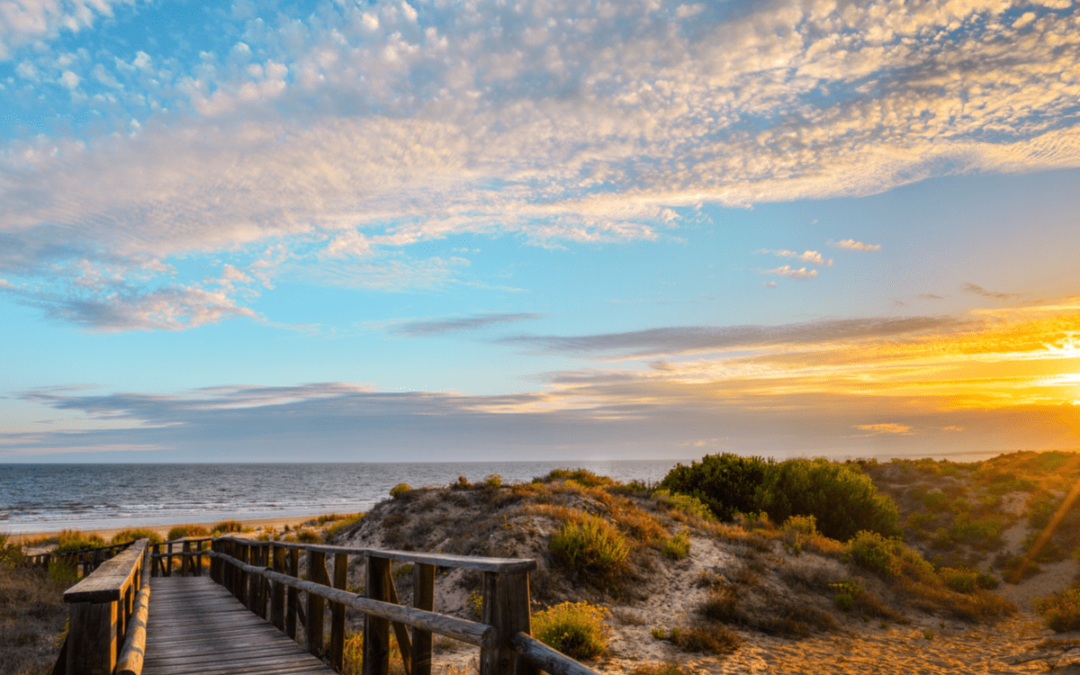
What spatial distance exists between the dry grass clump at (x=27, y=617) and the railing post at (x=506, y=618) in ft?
30.9

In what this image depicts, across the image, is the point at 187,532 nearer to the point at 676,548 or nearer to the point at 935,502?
the point at 676,548

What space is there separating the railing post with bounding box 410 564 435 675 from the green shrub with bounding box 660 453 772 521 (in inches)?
812

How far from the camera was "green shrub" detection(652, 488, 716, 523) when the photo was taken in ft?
73.6

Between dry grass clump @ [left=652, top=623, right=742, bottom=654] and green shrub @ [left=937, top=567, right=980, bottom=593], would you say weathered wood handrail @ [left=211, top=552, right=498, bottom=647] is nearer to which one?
dry grass clump @ [left=652, top=623, right=742, bottom=654]

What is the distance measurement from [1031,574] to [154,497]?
90.4 m

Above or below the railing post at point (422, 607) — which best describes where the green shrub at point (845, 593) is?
below

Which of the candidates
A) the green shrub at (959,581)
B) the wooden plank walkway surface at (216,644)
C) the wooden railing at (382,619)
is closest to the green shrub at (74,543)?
the wooden plank walkway surface at (216,644)

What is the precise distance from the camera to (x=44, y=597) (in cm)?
1541

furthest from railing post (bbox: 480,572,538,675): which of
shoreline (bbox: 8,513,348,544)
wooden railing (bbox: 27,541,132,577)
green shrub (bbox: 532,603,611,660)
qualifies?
shoreline (bbox: 8,513,348,544)

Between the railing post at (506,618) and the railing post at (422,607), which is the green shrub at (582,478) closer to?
the railing post at (422,607)

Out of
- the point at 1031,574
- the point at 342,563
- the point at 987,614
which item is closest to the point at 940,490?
the point at 1031,574

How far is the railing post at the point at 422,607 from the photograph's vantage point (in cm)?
528

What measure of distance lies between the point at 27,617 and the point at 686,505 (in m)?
18.7

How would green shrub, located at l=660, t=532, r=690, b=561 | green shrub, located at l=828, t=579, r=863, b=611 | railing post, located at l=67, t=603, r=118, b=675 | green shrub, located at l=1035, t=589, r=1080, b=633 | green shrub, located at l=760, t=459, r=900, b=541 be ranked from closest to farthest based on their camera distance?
railing post, located at l=67, t=603, r=118, b=675, green shrub, located at l=1035, t=589, r=1080, b=633, green shrub, located at l=828, t=579, r=863, b=611, green shrub, located at l=660, t=532, r=690, b=561, green shrub, located at l=760, t=459, r=900, b=541
